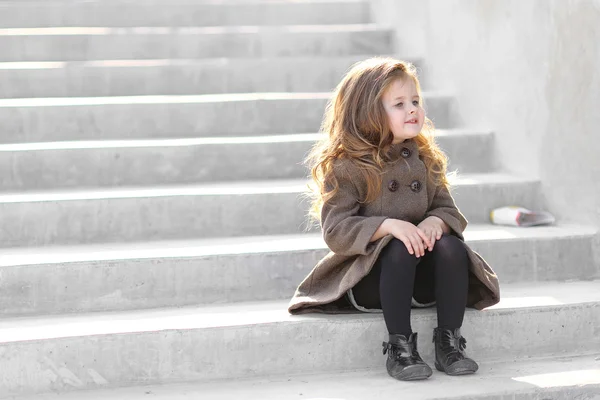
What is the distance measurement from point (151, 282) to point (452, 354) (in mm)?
976

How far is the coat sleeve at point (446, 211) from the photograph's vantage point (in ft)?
8.93

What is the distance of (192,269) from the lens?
2982 millimetres

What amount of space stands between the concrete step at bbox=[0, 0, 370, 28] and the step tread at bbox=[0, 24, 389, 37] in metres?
0.06

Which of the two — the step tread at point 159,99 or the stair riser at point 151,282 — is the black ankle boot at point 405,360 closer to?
the stair riser at point 151,282

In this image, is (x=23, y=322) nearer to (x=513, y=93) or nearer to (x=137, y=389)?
(x=137, y=389)

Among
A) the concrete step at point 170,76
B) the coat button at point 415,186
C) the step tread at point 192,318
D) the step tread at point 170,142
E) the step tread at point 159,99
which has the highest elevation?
the concrete step at point 170,76

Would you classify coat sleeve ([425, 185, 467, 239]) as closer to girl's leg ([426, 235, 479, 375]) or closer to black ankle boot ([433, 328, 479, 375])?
girl's leg ([426, 235, 479, 375])

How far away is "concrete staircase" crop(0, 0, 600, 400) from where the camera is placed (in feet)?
8.57

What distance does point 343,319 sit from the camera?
8.98ft

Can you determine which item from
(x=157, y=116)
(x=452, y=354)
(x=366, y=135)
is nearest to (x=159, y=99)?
(x=157, y=116)

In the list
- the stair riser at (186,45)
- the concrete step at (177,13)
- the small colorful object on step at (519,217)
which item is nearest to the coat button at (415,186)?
the small colorful object on step at (519,217)

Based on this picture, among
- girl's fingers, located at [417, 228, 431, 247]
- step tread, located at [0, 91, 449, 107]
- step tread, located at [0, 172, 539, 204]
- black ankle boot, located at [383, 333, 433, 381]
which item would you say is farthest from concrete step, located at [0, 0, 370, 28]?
black ankle boot, located at [383, 333, 433, 381]

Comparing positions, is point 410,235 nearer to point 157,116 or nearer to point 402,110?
point 402,110

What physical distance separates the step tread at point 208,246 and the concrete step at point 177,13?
200cm
